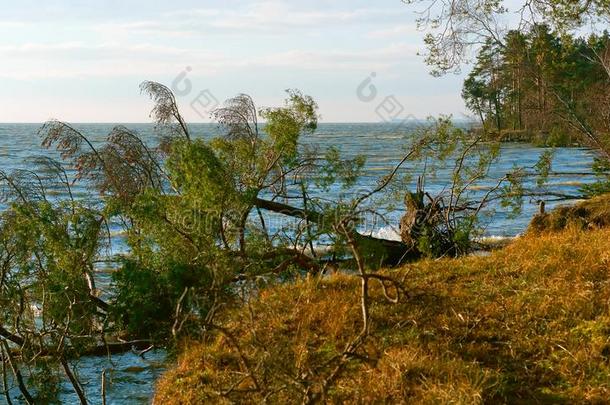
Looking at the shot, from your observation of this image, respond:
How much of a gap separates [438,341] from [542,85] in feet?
43.4

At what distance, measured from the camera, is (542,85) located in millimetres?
18938

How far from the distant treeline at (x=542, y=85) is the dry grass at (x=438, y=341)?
730cm

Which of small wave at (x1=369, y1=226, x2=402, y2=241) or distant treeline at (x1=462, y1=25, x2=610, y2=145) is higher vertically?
distant treeline at (x1=462, y1=25, x2=610, y2=145)

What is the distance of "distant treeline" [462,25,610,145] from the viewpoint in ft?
54.2

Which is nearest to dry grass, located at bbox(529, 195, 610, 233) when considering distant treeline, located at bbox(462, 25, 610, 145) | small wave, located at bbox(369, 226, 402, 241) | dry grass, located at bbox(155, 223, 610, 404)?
distant treeline, located at bbox(462, 25, 610, 145)

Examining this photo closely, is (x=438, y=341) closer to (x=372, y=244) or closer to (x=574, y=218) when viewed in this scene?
(x=372, y=244)

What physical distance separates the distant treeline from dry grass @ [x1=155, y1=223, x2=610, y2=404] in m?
7.30

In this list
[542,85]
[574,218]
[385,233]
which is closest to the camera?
[574,218]

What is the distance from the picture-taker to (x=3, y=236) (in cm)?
1015

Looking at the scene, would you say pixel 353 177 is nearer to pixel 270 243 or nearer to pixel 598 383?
pixel 270 243

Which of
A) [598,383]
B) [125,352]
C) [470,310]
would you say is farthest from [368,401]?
[125,352]

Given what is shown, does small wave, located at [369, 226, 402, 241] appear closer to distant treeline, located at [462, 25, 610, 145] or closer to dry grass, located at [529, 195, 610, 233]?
distant treeline, located at [462, 25, 610, 145]

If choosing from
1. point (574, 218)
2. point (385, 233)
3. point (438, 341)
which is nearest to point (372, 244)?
point (574, 218)

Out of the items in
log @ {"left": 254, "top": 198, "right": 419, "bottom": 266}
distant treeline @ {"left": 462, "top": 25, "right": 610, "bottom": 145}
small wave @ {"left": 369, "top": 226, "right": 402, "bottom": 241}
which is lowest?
small wave @ {"left": 369, "top": 226, "right": 402, "bottom": 241}
